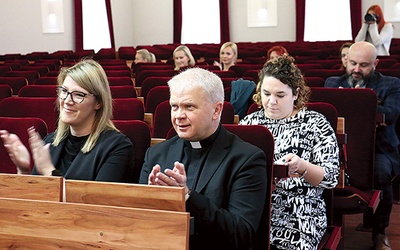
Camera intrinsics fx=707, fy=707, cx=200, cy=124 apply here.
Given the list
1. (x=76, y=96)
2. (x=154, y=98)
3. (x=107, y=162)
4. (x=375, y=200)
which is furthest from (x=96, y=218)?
(x=154, y=98)

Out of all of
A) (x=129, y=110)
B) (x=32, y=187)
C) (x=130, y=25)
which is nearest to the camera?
(x=32, y=187)

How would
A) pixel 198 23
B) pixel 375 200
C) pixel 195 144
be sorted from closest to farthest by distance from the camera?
pixel 195 144, pixel 375 200, pixel 198 23

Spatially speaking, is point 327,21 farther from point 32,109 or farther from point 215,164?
point 215,164

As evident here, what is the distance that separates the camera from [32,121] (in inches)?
140

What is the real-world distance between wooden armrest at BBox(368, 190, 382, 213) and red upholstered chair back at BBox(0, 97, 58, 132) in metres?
1.89

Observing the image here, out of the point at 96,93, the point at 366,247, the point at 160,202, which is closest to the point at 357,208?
the point at 366,247

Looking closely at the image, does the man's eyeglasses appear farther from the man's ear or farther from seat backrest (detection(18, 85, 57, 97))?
seat backrest (detection(18, 85, 57, 97))

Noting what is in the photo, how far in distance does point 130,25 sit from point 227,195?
20.3 meters

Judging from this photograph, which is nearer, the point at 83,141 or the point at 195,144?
the point at 195,144

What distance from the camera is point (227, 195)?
8.25 ft

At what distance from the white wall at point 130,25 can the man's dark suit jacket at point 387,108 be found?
1300cm

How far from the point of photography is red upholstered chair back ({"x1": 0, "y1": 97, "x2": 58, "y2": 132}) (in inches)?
166

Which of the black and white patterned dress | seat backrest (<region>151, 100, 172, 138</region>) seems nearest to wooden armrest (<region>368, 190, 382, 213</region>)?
the black and white patterned dress

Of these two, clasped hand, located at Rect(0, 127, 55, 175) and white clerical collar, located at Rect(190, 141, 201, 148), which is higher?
white clerical collar, located at Rect(190, 141, 201, 148)
